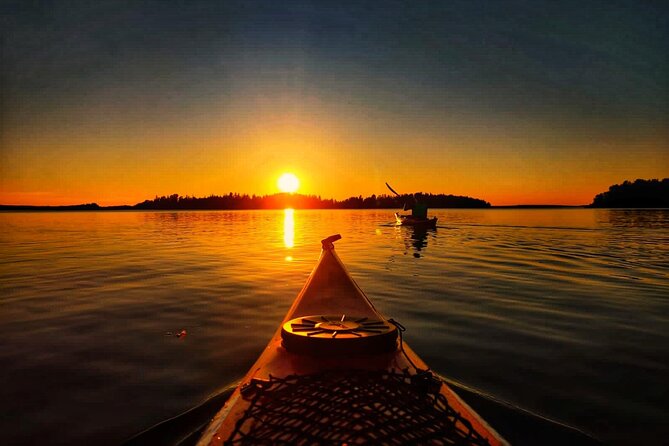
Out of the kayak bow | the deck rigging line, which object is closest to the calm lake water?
the kayak bow

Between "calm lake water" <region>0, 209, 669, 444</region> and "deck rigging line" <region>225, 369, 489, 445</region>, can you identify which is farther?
"calm lake water" <region>0, 209, 669, 444</region>

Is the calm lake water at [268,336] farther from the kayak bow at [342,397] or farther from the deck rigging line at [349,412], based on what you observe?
the deck rigging line at [349,412]

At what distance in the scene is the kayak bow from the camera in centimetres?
263

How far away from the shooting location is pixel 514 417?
4.57 meters

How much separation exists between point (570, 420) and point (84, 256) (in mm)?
20652

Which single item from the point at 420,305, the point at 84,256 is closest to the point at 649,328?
the point at 420,305

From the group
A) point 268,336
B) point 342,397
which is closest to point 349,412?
point 342,397

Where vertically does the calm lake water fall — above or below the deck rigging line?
below

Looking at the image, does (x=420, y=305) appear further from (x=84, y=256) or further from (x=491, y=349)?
(x=84, y=256)

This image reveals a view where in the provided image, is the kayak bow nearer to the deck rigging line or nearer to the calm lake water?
the deck rigging line

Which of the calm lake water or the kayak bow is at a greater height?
the kayak bow

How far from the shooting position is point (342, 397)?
9.91 ft

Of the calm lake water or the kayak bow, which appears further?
the calm lake water

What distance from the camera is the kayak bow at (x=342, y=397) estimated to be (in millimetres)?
2629
